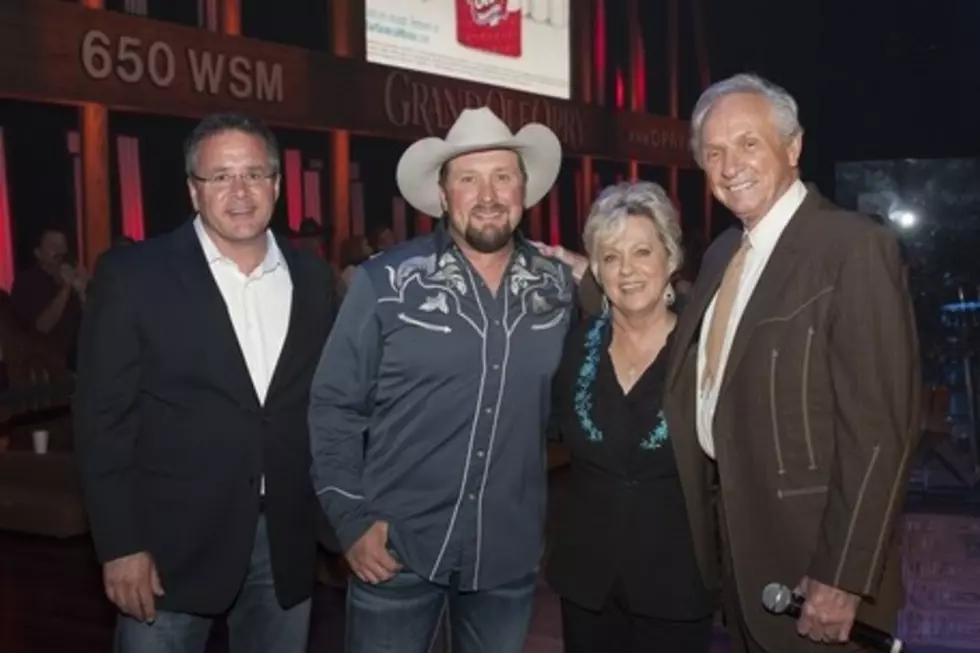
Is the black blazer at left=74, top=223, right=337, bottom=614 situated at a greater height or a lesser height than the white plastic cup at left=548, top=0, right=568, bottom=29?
lesser

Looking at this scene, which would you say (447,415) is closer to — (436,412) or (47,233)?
(436,412)

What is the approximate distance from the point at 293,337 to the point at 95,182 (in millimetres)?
4877

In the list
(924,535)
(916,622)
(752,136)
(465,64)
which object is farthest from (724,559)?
(465,64)

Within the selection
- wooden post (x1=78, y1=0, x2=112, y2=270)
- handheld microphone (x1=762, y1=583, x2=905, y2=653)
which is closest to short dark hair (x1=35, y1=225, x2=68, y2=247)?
wooden post (x1=78, y1=0, x2=112, y2=270)

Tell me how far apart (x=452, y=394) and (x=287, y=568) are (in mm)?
461

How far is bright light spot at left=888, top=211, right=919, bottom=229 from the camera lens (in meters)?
11.6

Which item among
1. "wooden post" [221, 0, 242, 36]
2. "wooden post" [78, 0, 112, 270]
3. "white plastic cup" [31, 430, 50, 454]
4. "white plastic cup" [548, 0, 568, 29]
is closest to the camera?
"white plastic cup" [31, 430, 50, 454]

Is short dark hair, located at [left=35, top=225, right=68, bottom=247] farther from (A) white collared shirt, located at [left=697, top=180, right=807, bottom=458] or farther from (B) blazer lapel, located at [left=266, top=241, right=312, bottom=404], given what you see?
(A) white collared shirt, located at [left=697, top=180, right=807, bottom=458]

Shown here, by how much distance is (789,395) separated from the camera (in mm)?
1765

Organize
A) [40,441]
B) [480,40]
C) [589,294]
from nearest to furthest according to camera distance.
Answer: [589,294] → [40,441] → [480,40]

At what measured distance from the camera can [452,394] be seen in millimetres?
2080

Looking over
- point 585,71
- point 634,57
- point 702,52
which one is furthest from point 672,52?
point 585,71

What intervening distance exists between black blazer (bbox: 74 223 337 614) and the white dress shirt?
0.08 ft

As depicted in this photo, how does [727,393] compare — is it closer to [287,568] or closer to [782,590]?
[782,590]
